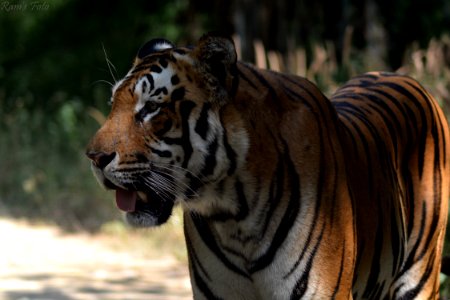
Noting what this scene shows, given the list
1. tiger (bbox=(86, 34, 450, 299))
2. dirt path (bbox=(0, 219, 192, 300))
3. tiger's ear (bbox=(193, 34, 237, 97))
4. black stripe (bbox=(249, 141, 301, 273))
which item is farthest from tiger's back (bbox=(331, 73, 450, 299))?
dirt path (bbox=(0, 219, 192, 300))

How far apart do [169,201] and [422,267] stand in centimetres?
140

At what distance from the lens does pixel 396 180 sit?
4.39 m

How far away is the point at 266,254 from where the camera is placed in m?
3.63

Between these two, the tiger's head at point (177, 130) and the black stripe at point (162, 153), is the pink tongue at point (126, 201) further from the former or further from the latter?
the black stripe at point (162, 153)

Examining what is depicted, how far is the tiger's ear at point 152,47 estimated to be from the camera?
3797 millimetres

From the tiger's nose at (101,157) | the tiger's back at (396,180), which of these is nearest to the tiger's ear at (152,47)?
the tiger's nose at (101,157)

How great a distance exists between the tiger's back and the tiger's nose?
98cm

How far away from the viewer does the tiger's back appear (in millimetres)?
4121

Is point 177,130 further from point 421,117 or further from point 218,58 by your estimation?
point 421,117

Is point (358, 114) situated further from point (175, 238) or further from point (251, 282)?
point (175, 238)

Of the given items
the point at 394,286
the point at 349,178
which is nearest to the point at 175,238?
the point at 394,286

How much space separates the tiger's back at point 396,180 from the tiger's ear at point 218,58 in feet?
2.13

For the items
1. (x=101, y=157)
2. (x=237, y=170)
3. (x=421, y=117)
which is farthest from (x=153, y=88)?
(x=421, y=117)

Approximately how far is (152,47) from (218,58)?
40cm
